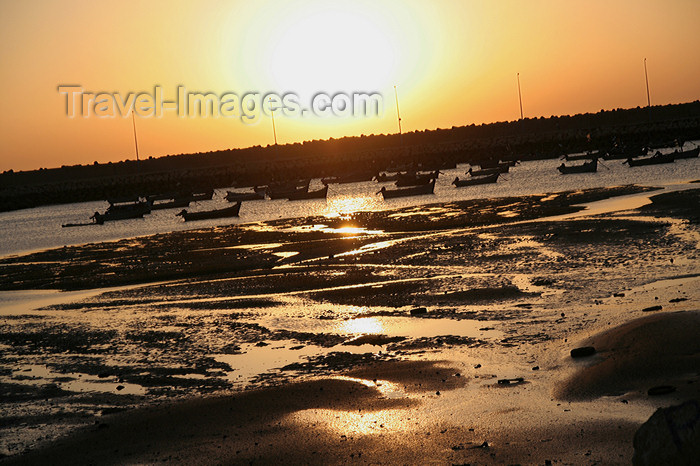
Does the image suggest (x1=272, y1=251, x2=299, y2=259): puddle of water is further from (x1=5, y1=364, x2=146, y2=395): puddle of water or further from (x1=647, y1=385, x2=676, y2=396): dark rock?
(x1=647, y1=385, x2=676, y2=396): dark rock

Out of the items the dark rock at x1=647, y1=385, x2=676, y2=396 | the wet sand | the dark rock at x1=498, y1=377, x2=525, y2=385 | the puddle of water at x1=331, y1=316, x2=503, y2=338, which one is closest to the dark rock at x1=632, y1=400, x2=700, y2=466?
the wet sand

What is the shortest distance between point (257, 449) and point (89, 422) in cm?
291

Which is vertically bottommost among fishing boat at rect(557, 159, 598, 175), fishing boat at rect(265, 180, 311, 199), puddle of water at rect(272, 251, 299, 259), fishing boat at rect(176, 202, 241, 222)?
puddle of water at rect(272, 251, 299, 259)

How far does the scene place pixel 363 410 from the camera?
977 cm

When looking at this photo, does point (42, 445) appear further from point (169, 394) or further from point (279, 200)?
point (279, 200)

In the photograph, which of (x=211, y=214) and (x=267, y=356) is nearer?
(x=267, y=356)

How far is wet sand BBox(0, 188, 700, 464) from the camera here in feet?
28.9

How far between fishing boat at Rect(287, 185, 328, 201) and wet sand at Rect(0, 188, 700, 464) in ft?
147

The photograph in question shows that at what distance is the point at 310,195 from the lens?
2842 inches

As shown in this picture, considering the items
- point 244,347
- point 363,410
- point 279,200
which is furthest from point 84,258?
point 279,200

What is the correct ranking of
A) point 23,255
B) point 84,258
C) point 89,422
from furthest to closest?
point 23,255 < point 84,258 < point 89,422

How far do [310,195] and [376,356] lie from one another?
197ft

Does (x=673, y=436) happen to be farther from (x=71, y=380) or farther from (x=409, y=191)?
(x=409, y=191)

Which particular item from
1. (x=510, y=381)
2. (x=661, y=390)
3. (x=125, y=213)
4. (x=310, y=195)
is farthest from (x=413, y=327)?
(x=310, y=195)
